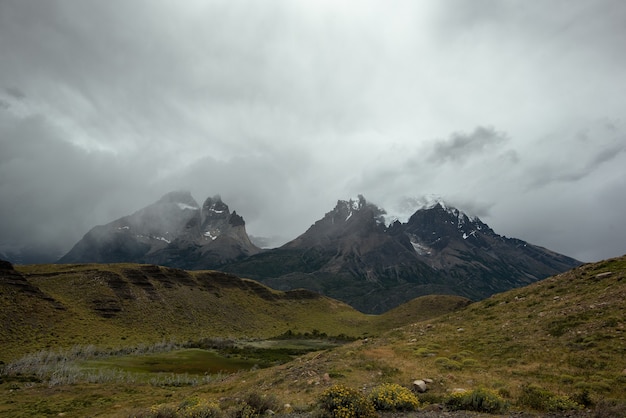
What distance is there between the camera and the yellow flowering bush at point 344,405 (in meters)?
14.3

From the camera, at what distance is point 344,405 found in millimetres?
14953

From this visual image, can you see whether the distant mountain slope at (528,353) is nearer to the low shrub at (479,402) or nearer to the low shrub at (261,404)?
the low shrub at (479,402)

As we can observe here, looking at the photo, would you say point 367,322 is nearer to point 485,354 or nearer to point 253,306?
point 253,306

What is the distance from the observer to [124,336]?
334ft

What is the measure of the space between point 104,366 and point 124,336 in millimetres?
37747

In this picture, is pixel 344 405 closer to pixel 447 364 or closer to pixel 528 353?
pixel 447 364

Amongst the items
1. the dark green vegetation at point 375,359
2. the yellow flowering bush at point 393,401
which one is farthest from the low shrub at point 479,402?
the yellow flowering bush at point 393,401

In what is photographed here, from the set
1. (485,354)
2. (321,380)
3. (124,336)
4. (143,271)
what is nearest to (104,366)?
(124,336)

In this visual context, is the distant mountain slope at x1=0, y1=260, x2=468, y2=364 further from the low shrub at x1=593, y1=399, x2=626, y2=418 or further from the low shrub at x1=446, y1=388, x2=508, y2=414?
the low shrub at x1=593, y1=399, x2=626, y2=418

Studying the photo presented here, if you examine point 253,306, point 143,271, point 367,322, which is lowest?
point 367,322

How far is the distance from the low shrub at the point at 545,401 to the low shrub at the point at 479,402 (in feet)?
4.07

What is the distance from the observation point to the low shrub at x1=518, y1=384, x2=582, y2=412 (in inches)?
571

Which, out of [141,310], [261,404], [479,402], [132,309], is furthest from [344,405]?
[141,310]

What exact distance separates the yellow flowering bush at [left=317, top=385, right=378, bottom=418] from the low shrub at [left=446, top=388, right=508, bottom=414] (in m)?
4.16
